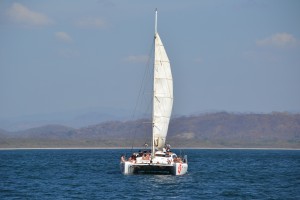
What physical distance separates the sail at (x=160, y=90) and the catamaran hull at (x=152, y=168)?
352cm

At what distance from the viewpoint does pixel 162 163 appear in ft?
289

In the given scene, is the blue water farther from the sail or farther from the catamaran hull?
the sail

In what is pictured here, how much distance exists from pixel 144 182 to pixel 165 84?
13773 millimetres

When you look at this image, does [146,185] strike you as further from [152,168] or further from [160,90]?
[160,90]

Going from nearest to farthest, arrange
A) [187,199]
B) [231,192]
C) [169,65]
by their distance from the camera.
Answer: [187,199] < [231,192] < [169,65]

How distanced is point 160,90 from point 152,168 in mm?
8985

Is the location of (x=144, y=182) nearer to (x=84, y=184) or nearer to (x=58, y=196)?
(x=84, y=184)

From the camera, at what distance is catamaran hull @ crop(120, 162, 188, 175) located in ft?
289

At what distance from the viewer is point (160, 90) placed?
9194 cm

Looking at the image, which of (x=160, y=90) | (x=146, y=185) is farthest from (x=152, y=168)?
(x=160, y=90)

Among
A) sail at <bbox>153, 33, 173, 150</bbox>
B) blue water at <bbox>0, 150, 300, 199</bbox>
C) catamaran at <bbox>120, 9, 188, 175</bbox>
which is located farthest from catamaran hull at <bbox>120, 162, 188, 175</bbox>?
sail at <bbox>153, 33, 173, 150</bbox>

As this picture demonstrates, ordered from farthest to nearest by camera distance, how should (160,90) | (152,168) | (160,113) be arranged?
(160,113)
(160,90)
(152,168)

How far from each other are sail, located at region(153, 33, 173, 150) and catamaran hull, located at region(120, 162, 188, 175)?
139 inches

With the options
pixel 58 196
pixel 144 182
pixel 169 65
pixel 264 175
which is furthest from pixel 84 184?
pixel 264 175
